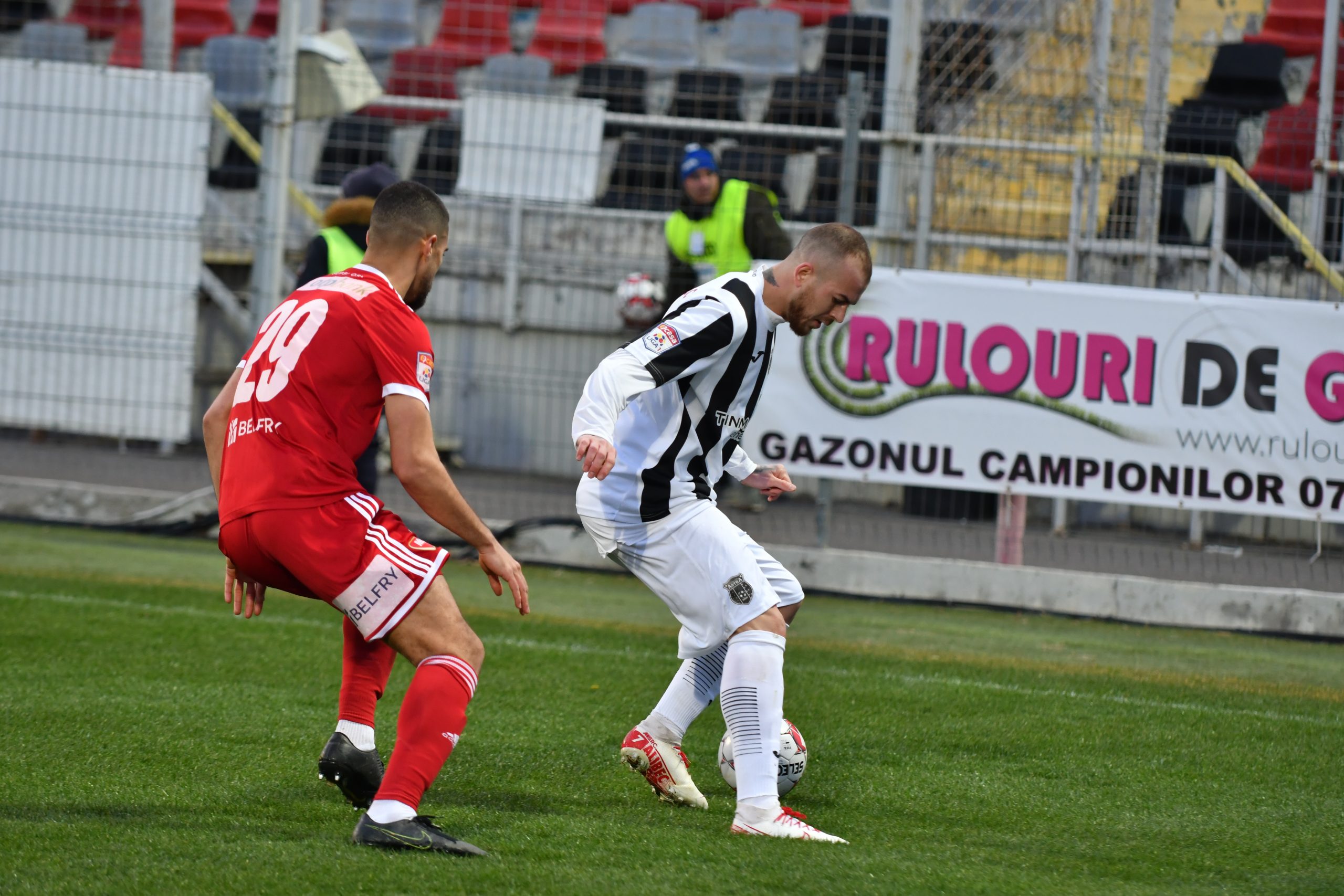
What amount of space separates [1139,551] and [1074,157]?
275 centimetres

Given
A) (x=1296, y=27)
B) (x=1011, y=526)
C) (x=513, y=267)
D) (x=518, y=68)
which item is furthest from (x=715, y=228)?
(x=1296, y=27)

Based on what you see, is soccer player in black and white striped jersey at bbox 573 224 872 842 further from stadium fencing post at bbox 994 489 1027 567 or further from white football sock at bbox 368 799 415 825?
stadium fencing post at bbox 994 489 1027 567

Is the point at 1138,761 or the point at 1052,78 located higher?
the point at 1052,78

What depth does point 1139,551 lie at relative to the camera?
10508mm

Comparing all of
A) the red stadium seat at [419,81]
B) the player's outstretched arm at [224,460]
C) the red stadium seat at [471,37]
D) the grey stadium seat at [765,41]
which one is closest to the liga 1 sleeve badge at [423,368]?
the player's outstretched arm at [224,460]

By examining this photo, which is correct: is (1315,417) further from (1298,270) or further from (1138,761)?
(1138,761)

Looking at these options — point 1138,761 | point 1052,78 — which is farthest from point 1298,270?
point 1138,761

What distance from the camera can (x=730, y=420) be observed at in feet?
15.7

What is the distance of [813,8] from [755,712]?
12.7m

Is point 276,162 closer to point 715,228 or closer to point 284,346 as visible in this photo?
point 715,228

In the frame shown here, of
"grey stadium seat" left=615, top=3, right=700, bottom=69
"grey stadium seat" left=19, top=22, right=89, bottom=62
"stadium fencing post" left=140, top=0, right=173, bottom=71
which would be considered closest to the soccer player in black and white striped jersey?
"stadium fencing post" left=140, top=0, right=173, bottom=71

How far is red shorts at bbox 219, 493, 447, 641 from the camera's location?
3.94m

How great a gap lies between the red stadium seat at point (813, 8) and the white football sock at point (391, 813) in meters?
13.0

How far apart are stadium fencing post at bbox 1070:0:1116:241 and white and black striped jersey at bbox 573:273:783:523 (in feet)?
19.9
